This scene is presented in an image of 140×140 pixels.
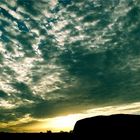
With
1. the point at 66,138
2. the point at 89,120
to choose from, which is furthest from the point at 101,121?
the point at 66,138

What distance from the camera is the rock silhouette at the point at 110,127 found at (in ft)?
46.6

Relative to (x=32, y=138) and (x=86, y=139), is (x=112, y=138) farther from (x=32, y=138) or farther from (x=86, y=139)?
(x=32, y=138)

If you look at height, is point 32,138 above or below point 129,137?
above

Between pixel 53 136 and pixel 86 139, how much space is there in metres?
14.1

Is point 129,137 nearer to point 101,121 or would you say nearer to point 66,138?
point 101,121

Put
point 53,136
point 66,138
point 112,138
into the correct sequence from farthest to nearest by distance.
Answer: point 53,136 → point 66,138 → point 112,138

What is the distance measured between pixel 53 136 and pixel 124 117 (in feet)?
48.3

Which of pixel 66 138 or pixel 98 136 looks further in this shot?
pixel 66 138

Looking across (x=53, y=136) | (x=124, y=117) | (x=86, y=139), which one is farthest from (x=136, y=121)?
(x=53, y=136)

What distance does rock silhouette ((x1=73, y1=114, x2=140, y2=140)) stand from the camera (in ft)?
46.6

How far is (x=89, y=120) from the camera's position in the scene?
1473cm

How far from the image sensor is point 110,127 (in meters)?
14.3

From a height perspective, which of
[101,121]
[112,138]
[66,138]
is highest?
[66,138]

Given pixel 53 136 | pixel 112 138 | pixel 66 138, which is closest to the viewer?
pixel 112 138
